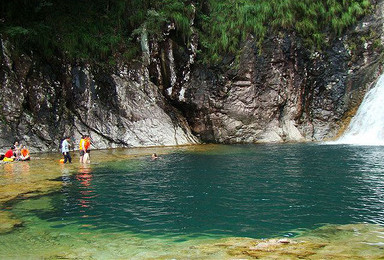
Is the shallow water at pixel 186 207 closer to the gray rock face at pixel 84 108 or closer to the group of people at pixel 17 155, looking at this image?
the group of people at pixel 17 155

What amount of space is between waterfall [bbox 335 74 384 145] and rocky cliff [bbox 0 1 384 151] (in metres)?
1.19

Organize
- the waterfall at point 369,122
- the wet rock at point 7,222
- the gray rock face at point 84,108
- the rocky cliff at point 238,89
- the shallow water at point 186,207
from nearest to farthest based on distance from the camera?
the shallow water at point 186,207 < the wet rock at point 7,222 < the gray rock face at point 84,108 < the waterfall at point 369,122 < the rocky cliff at point 238,89

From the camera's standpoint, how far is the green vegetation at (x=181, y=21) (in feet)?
89.8

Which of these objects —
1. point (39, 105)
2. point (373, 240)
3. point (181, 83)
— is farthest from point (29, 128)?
point (373, 240)

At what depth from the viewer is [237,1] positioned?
3116cm

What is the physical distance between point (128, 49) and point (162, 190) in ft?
66.9

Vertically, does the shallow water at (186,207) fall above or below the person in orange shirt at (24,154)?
below

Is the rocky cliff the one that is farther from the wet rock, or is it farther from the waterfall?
the wet rock

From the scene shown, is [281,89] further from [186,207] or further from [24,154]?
[186,207]

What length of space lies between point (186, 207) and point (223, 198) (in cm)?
131

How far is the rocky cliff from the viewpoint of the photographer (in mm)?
27297

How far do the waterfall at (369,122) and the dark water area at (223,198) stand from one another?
32.0ft

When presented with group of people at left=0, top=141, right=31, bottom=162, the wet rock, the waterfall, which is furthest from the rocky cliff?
the wet rock

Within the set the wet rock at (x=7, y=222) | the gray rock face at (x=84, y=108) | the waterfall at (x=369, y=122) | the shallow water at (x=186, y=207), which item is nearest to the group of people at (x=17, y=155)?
the gray rock face at (x=84, y=108)
